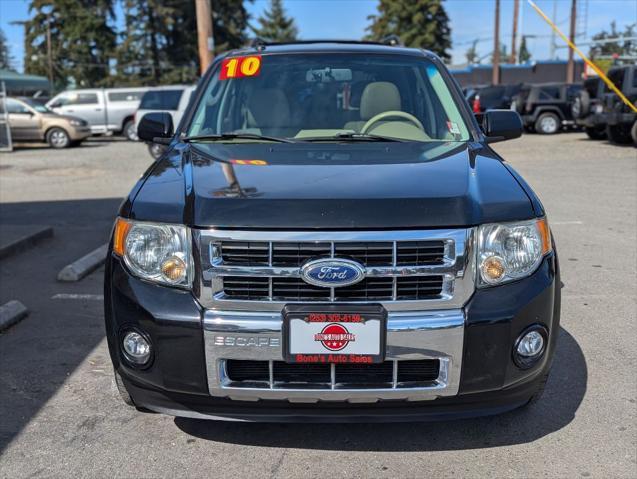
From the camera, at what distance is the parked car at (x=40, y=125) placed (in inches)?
768

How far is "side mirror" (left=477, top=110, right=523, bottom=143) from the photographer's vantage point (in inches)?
159

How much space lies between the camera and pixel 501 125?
4.04m

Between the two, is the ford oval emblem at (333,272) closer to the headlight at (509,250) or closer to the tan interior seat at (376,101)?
the headlight at (509,250)

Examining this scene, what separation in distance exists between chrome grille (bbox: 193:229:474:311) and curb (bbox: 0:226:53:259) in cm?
462

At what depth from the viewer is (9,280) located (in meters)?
5.76

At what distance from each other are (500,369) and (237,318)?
103cm

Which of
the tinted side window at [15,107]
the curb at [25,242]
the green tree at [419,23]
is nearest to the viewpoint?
the curb at [25,242]

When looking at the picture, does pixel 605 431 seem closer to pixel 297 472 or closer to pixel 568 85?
pixel 297 472

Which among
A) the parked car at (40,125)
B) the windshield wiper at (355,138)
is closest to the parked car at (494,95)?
the parked car at (40,125)

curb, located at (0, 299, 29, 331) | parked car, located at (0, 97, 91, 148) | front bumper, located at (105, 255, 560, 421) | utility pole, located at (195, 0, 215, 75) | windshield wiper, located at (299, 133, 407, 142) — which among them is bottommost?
parked car, located at (0, 97, 91, 148)

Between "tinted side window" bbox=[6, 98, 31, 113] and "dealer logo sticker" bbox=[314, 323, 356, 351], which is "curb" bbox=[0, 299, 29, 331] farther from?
"tinted side window" bbox=[6, 98, 31, 113]

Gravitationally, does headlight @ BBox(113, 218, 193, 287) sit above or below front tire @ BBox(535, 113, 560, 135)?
above

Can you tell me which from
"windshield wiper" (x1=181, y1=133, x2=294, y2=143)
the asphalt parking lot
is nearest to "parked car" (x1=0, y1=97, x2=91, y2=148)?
the asphalt parking lot

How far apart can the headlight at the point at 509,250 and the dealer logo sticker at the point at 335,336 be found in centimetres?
57
